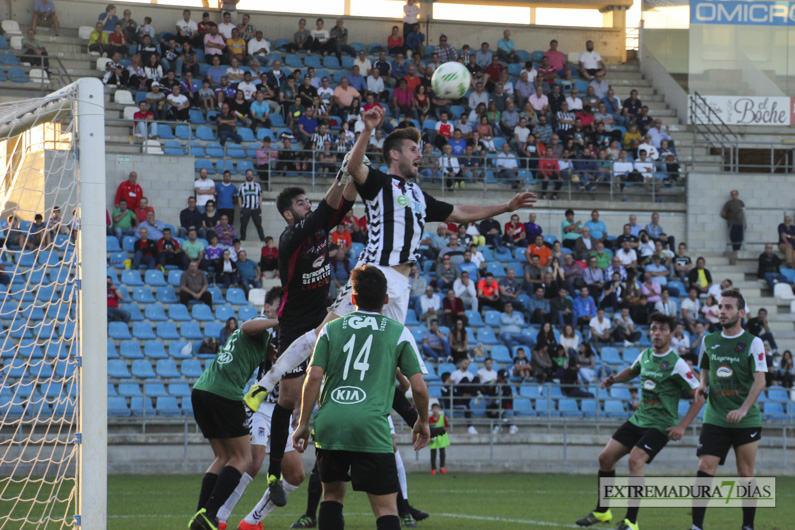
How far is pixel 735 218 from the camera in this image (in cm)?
2609

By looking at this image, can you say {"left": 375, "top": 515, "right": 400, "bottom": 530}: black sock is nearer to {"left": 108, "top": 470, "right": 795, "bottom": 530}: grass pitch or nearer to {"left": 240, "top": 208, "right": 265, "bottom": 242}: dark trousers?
{"left": 108, "top": 470, "right": 795, "bottom": 530}: grass pitch

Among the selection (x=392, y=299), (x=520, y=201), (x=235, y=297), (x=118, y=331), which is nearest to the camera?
(x=392, y=299)

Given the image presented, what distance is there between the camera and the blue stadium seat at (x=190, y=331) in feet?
64.0

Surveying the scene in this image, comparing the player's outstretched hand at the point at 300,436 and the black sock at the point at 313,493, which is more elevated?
the player's outstretched hand at the point at 300,436

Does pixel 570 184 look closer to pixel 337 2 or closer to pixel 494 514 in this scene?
pixel 337 2

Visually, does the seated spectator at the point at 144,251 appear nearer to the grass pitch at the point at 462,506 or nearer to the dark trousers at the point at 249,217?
the dark trousers at the point at 249,217

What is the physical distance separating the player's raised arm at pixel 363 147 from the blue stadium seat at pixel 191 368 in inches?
460

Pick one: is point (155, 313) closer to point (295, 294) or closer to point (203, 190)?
point (203, 190)

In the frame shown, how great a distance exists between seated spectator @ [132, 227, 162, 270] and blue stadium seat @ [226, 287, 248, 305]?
5.19 feet

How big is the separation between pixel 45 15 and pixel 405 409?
21854 mm

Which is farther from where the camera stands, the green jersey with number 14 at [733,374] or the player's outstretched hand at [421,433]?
the green jersey with number 14 at [733,374]

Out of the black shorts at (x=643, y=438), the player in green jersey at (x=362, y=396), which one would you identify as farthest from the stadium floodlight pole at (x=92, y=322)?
the black shorts at (x=643, y=438)

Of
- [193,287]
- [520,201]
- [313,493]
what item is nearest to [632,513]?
[313,493]

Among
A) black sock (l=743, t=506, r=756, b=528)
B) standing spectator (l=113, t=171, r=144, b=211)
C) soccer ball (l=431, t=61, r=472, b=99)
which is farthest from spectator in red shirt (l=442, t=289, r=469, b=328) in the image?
black sock (l=743, t=506, r=756, b=528)
